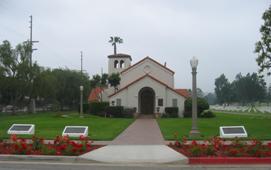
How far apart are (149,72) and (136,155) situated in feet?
163

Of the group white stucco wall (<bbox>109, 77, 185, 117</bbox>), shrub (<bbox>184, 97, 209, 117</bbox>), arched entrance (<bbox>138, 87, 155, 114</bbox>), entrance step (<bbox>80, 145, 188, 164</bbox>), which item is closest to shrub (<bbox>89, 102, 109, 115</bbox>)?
white stucco wall (<bbox>109, 77, 185, 117</bbox>)

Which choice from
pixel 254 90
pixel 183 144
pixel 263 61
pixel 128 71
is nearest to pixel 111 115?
pixel 128 71

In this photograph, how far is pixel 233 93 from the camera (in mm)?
181750

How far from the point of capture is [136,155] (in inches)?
583

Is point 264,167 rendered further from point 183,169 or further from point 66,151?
point 66,151

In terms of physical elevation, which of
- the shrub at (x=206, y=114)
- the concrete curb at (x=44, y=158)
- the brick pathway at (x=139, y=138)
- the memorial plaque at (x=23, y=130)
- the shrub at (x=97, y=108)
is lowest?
the concrete curb at (x=44, y=158)

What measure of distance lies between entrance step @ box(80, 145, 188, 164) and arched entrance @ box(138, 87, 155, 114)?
4310 cm

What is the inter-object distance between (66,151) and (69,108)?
273 feet

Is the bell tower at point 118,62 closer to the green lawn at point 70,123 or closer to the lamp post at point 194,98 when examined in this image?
the green lawn at point 70,123

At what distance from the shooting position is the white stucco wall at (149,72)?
64188 millimetres

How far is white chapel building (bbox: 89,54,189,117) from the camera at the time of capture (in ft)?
189

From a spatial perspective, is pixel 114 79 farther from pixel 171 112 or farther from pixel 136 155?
pixel 136 155

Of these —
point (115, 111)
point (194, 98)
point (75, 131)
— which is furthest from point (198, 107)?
point (75, 131)

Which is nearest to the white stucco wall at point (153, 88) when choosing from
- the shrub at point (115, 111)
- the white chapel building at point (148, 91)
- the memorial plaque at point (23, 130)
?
the white chapel building at point (148, 91)
